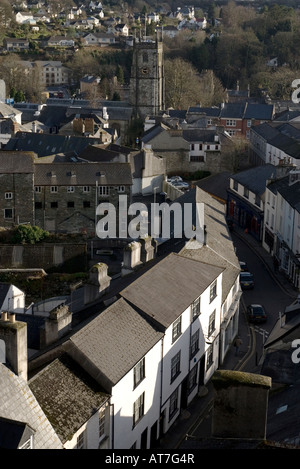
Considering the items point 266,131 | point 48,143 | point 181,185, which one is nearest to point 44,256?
point 181,185

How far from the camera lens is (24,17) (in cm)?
14450

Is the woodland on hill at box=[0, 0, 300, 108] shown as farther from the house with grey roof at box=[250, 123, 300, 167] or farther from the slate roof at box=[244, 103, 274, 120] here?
the house with grey roof at box=[250, 123, 300, 167]

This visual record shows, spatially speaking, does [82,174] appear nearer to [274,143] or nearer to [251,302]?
[251,302]

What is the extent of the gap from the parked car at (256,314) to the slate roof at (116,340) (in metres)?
10.4

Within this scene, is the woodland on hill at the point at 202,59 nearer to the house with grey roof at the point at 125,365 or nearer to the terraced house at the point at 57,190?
the terraced house at the point at 57,190

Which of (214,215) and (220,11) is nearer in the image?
(214,215)

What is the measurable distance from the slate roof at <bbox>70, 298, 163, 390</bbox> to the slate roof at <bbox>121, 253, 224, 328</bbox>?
1.71 feet

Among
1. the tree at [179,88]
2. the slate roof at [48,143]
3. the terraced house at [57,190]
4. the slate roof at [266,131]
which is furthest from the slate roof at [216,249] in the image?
the tree at [179,88]

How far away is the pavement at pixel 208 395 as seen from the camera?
2003 centimetres

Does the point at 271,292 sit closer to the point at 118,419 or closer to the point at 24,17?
the point at 118,419

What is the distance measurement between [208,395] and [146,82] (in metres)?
56.9

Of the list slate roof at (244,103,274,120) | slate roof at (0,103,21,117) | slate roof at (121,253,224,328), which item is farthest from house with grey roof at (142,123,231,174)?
slate roof at (121,253,224,328)

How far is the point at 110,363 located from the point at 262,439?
598cm
